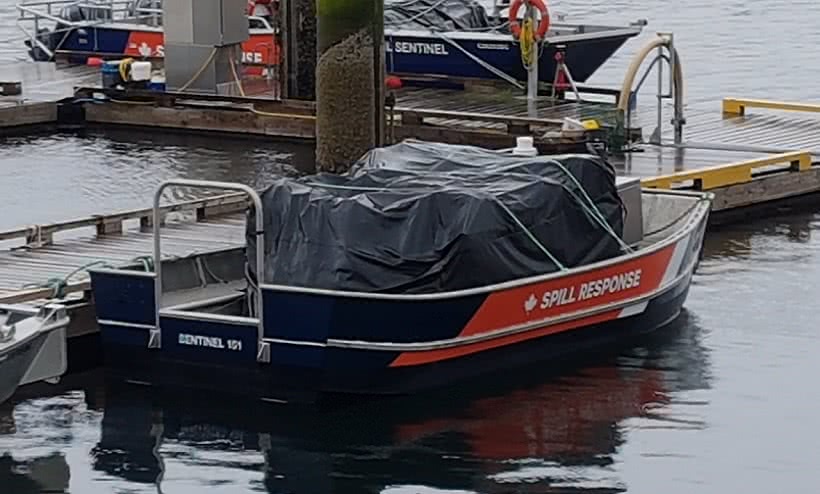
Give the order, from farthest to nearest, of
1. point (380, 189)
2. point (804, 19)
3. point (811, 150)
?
1. point (804, 19)
2. point (811, 150)
3. point (380, 189)

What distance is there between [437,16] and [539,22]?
11.0 feet

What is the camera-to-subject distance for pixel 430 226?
550 inches

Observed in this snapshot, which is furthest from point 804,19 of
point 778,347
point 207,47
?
point 778,347

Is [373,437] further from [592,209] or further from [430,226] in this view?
[592,209]

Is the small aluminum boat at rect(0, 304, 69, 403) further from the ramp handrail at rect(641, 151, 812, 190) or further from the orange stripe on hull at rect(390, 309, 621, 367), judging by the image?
the ramp handrail at rect(641, 151, 812, 190)

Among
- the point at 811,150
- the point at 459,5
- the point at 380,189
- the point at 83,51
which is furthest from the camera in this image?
the point at 83,51

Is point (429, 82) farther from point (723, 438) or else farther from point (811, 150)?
point (723, 438)

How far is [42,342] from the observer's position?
13.1 m

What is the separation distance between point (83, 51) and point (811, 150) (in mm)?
12454

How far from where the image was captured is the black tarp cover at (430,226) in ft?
45.2

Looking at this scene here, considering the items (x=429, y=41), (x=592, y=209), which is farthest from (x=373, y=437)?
(x=429, y=41)

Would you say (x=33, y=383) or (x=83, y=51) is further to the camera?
(x=83, y=51)

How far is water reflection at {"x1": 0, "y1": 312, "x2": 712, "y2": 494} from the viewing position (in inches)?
502

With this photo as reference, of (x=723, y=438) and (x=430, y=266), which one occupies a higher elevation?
(x=430, y=266)
